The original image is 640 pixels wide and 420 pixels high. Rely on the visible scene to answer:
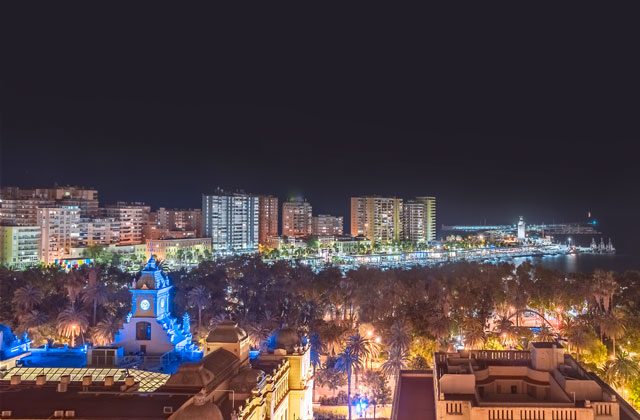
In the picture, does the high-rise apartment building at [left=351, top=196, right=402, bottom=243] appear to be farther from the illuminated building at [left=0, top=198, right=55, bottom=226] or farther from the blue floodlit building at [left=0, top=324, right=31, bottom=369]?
the blue floodlit building at [left=0, top=324, right=31, bottom=369]

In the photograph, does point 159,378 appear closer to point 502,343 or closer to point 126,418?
point 126,418

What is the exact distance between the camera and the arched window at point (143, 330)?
35000 millimetres

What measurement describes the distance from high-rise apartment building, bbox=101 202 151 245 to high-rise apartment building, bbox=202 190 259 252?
1689 centimetres

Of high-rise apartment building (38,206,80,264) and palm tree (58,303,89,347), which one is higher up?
high-rise apartment building (38,206,80,264)

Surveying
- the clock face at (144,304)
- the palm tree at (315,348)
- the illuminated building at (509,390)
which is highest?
the clock face at (144,304)

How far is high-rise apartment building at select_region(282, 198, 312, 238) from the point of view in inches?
7648

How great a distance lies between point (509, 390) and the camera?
23297 millimetres

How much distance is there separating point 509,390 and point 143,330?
72.7 feet

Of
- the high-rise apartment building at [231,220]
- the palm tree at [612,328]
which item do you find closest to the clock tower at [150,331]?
the palm tree at [612,328]

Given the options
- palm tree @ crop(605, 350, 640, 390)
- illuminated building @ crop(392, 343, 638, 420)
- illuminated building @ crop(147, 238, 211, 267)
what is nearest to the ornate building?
illuminated building @ crop(392, 343, 638, 420)

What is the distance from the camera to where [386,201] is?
198125mm

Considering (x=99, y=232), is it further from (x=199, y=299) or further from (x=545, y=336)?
(x=545, y=336)

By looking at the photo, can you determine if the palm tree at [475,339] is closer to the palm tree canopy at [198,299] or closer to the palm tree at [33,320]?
the palm tree canopy at [198,299]

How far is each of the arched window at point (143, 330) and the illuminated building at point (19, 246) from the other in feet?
261
